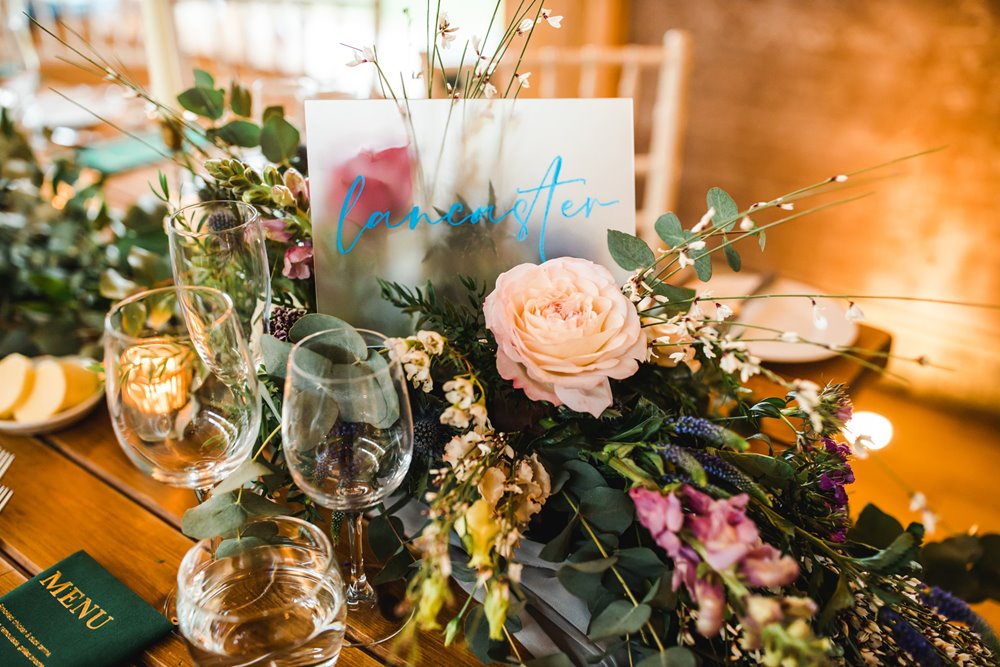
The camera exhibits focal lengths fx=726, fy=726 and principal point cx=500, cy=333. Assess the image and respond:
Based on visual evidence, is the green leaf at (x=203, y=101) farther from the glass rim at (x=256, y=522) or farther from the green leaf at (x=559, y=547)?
the green leaf at (x=559, y=547)

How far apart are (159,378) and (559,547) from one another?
1.39ft

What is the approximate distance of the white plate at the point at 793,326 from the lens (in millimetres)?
1188

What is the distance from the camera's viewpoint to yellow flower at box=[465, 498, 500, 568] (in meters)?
0.56

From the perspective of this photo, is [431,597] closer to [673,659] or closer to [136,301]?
[673,659]

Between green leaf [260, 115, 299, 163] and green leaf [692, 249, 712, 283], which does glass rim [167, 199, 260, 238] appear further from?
green leaf [692, 249, 712, 283]

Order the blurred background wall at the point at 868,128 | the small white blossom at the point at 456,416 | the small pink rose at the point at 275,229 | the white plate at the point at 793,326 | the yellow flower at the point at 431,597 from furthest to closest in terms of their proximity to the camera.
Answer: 1. the blurred background wall at the point at 868,128
2. the white plate at the point at 793,326
3. the small pink rose at the point at 275,229
4. the small white blossom at the point at 456,416
5. the yellow flower at the point at 431,597

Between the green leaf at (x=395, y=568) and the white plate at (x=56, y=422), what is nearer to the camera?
the green leaf at (x=395, y=568)

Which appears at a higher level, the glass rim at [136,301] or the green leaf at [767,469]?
the glass rim at [136,301]

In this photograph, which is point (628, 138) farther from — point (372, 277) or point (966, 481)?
point (966, 481)

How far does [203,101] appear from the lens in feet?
3.08

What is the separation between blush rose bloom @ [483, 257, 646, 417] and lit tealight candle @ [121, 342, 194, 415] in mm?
320

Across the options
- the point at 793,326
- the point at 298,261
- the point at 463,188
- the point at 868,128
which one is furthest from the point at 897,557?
the point at 868,128

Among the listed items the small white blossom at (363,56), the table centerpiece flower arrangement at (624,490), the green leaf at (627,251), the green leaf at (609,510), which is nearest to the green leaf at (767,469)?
the table centerpiece flower arrangement at (624,490)

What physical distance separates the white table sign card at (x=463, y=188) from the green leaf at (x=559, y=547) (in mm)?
301
